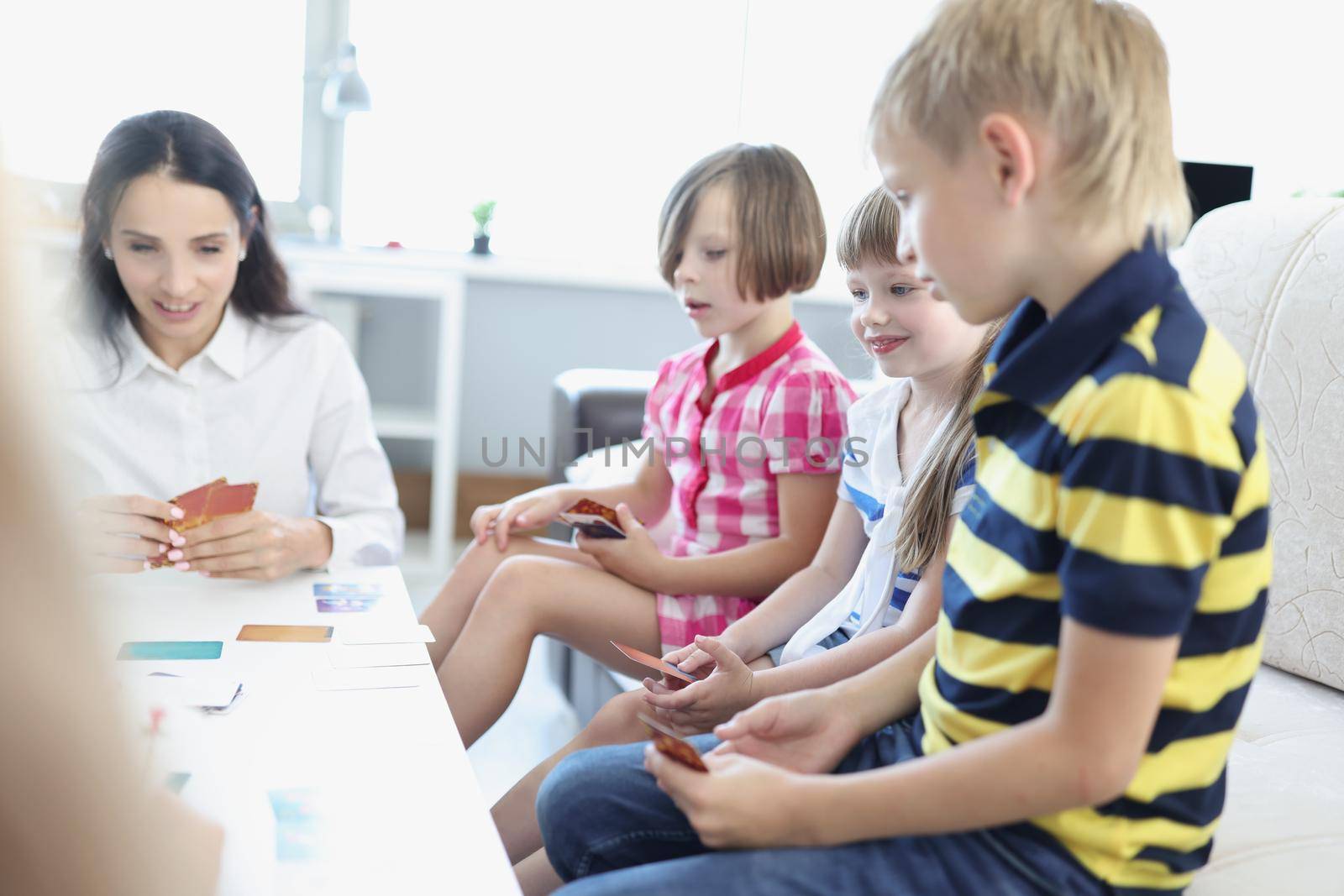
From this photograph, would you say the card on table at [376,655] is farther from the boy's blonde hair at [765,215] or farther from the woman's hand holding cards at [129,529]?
the boy's blonde hair at [765,215]

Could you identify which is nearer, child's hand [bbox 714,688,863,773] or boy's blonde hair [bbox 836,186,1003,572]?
child's hand [bbox 714,688,863,773]

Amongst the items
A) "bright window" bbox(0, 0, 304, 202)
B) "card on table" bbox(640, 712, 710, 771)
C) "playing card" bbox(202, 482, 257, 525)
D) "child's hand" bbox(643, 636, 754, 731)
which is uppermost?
"bright window" bbox(0, 0, 304, 202)

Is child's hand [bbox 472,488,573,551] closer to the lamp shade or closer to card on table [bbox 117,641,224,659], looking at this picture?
card on table [bbox 117,641,224,659]

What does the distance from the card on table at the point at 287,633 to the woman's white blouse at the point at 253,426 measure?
33cm

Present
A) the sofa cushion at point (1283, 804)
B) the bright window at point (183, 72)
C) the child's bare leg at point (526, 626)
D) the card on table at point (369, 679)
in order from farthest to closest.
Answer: the bright window at point (183, 72)
the child's bare leg at point (526, 626)
the card on table at point (369, 679)
the sofa cushion at point (1283, 804)

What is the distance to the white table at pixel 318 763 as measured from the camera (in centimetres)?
76

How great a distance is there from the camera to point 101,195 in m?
1.66

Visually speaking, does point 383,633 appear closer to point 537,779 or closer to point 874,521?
point 537,779

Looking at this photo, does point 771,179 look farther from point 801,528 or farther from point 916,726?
point 916,726

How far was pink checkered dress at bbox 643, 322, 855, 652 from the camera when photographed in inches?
65.9

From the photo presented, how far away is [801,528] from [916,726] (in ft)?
2.17

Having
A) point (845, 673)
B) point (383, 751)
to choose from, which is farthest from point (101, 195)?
point (845, 673)

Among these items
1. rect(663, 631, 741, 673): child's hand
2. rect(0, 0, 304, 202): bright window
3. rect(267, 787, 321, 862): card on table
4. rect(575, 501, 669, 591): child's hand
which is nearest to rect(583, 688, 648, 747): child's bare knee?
rect(663, 631, 741, 673): child's hand

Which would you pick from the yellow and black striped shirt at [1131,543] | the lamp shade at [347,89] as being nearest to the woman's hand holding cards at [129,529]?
the yellow and black striped shirt at [1131,543]
